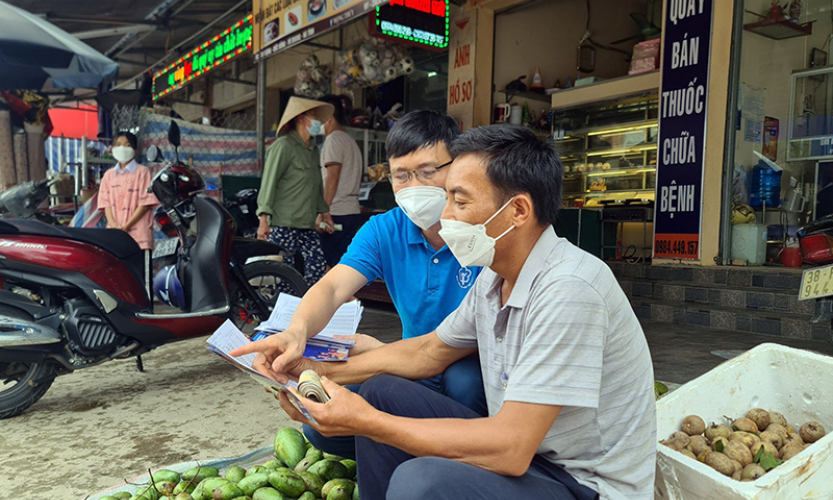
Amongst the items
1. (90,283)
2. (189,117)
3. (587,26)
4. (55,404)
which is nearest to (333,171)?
(90,283)

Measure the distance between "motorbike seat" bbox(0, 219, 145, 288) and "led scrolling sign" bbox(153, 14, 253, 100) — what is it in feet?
15.8

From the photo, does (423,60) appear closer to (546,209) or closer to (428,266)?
(428,266)

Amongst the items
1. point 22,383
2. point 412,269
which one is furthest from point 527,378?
point 22,383

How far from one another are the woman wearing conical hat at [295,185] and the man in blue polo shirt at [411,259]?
258 cm

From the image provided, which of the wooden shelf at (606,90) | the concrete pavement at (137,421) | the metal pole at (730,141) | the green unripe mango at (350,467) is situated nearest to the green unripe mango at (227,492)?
the green unripe mango at (350,467)

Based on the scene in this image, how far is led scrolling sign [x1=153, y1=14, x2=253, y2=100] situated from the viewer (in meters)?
7.68

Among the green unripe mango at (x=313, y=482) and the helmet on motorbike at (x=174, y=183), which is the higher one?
the helmet on motorbike at (x=174, y=183)

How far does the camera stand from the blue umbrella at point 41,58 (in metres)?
4.40

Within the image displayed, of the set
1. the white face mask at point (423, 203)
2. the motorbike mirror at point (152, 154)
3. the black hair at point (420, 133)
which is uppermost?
the motorbike mirror at point (152, 154)

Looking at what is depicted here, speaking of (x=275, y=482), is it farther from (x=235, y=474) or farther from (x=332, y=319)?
(x=332, y=319)

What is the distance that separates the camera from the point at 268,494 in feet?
5.55

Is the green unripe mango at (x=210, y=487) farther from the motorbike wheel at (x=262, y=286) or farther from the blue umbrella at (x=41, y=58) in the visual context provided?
the blue umbrella at (x=41, y=58)

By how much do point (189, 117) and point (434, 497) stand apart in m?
16.6

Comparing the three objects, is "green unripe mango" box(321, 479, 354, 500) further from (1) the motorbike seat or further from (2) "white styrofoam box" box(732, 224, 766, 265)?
(2) "white styrofoam box" box(732, 224, 766, 265)
